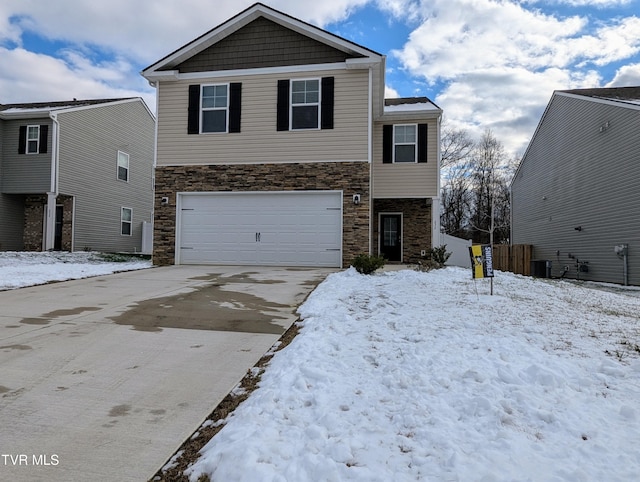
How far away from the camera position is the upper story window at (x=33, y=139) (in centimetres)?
1600

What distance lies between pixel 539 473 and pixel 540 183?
19.6 meters

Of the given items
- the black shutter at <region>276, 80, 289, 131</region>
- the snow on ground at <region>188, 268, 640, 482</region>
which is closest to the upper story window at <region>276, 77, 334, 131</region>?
the black shutter at <region>276, 80, 289, 131</region>

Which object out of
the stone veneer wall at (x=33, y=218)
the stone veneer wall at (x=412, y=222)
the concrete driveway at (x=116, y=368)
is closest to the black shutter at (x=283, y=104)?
the stone veneer wall at (x=412, y=222)

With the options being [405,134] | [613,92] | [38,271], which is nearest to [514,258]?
[613,92]

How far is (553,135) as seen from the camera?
685 inches

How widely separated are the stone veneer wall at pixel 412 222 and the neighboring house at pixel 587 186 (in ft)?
17.4

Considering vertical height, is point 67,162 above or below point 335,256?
above

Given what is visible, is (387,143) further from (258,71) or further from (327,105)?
(258,71)

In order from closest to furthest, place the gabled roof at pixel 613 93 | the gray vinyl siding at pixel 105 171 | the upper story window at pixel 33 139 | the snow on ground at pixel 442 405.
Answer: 1. the snow on ground at pixel 442 405
2. the gabled roof at pixel 613 93
3. the upper story window at pixel 33 139
4. the gray vinyl siding at pixel 105 171

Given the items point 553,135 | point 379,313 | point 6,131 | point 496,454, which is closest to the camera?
point 496,454

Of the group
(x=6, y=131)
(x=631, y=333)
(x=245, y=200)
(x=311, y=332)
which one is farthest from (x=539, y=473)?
(x=6, y=131)

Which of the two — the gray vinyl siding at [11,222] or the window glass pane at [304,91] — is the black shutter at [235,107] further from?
the gray vinyl siding at [11,222]

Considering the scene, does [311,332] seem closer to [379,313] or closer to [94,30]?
[379,313]

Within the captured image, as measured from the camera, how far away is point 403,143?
14039mm
